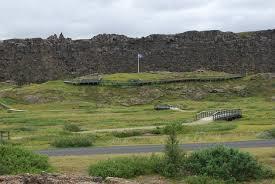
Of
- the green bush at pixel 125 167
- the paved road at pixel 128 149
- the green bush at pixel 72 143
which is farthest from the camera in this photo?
the green bush at pixel 72 143

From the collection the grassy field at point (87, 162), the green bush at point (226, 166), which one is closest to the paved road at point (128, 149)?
the grassy field at point (87, 162)

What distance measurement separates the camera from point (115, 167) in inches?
918

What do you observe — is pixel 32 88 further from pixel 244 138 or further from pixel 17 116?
pixel 244 138

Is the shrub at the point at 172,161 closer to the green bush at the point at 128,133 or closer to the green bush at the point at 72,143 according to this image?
the green bush at the point at 72,143

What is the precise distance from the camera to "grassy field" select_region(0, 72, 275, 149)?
51.7 meters

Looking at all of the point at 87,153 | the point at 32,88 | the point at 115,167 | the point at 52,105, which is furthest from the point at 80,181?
the point at 32,88

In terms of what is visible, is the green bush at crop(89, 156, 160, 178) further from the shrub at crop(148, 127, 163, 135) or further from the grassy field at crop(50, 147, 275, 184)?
the shrub at crop(148, 127, 163, 135)

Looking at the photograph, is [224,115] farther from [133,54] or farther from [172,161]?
[133,54]

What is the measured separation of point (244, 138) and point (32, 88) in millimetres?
58202

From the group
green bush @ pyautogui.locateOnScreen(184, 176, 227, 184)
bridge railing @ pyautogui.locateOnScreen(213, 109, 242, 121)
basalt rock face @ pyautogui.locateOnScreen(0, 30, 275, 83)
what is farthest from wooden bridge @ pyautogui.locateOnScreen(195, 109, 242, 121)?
basalt rock face @ pyautogui.locateOnScreen(0, 30, 275, 83)

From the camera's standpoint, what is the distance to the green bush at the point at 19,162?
884 inches

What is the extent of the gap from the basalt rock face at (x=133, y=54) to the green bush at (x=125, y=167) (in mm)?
94341

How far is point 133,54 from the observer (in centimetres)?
12194

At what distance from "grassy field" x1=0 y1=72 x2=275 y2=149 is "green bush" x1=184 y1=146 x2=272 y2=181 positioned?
1741 cm
